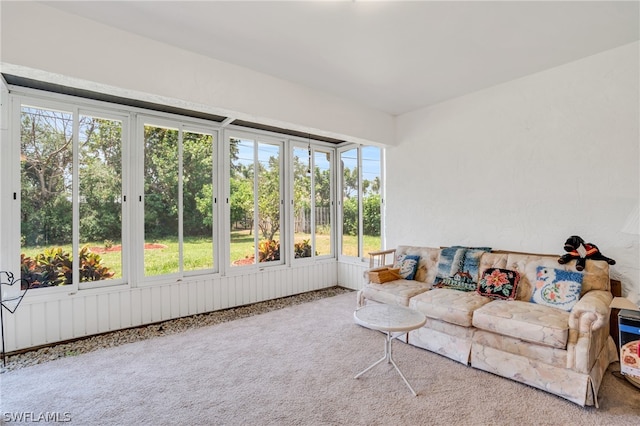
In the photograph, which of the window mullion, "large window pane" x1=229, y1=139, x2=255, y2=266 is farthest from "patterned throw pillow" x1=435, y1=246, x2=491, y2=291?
the window mullion

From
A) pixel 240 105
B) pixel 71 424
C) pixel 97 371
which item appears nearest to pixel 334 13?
pixel 240 105

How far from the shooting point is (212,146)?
419 cm

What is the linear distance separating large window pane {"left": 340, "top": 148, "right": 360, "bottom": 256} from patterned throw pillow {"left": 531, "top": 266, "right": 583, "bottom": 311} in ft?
9.24

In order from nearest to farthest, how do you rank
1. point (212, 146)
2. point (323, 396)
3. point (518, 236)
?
point (323, 396), point (518, 236), point (212, 146)

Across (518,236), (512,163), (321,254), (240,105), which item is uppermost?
(240,105)

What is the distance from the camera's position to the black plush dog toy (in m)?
2.64

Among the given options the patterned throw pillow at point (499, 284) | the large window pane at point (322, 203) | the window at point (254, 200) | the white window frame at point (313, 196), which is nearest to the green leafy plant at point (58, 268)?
the window at point (254, 200)

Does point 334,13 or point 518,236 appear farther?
point 518,236

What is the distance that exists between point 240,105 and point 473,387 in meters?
3.16

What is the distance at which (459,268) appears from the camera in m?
3.26

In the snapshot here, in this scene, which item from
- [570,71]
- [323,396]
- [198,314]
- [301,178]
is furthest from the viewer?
[301,178]

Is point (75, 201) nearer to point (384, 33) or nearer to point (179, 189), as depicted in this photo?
point (179, 189)

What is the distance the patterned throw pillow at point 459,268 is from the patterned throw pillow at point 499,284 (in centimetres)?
13

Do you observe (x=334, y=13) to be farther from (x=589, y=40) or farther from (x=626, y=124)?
(x=626, y=124)
